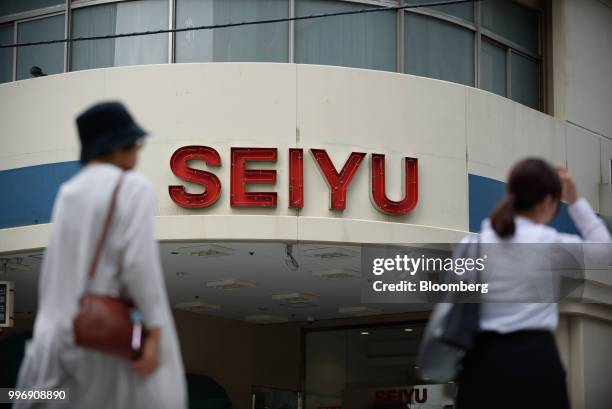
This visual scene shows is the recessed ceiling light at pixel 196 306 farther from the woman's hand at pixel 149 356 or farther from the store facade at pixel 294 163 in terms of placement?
the woman's hand at pixel 149 356

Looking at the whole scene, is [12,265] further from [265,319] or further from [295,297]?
[265,319]

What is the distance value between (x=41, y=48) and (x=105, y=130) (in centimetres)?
1223

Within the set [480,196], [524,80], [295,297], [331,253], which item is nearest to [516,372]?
[331,253]

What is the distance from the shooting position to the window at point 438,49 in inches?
633

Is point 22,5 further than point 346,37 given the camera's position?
Yes

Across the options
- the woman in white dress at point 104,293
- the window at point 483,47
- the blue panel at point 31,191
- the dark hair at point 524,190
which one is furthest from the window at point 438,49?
the woman in white dress at point 104,293

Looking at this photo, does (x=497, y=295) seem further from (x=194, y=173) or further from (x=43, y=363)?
(x=194, y=173)

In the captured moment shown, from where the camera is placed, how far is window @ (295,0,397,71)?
15.5m

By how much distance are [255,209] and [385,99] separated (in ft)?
7.53

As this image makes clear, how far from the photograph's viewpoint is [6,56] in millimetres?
16953

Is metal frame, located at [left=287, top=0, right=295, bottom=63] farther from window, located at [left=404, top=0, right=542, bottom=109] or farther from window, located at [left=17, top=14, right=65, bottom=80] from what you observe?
window, located at [left=17, top=14, right=65, bottom=80]

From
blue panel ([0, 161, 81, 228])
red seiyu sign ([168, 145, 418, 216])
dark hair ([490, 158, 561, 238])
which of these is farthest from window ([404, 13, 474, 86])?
dark hair ([490, 158, 561, 238])

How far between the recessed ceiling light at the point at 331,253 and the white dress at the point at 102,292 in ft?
33.3

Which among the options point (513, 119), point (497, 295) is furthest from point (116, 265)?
point (513, 119)
